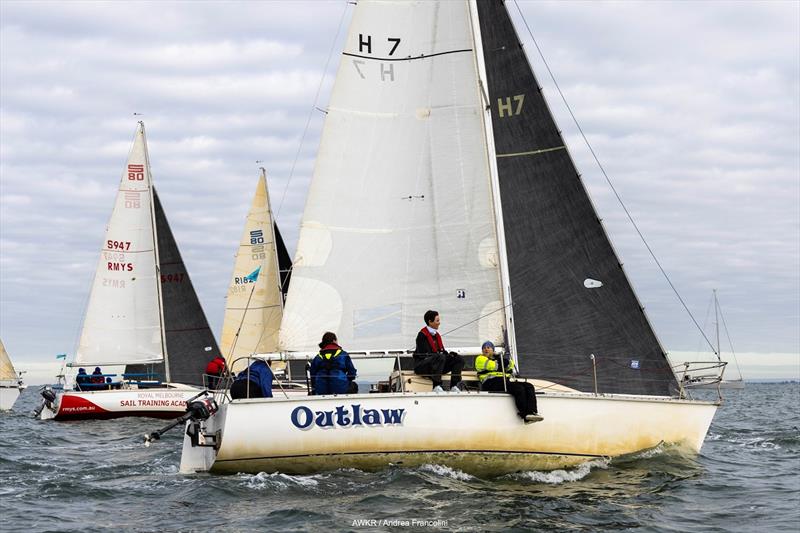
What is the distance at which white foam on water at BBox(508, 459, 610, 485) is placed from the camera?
12.9 metres

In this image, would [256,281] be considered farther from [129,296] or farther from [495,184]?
[495,184]

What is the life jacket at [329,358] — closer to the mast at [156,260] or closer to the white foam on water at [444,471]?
the white foam on water at [444,471]

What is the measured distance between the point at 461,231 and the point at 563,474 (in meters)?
4.02

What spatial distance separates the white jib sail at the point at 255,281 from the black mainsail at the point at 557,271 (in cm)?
2025

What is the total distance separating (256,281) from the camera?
35.2 meters

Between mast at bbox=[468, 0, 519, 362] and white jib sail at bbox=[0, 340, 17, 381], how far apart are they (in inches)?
1254

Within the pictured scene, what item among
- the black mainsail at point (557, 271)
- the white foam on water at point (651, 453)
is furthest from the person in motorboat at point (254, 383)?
the white foam on water at point (651, 453)

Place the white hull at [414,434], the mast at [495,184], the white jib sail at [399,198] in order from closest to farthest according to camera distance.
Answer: the white hull at [414,434] < the mast at [495,184] < the white jib sail at [399,198]

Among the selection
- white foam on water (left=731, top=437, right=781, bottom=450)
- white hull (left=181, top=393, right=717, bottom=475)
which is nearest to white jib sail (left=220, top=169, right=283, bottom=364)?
white foam on water (left=731, top=437, right=781, bottom=450)

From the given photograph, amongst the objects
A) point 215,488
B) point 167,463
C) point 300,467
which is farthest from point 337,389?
point 167,463

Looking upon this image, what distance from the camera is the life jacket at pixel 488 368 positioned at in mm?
13430

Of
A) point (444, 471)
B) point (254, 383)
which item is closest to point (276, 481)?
point (254, 383)

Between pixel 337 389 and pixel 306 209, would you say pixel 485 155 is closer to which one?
pixel 306 209

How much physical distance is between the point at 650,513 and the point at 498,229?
5.04m
